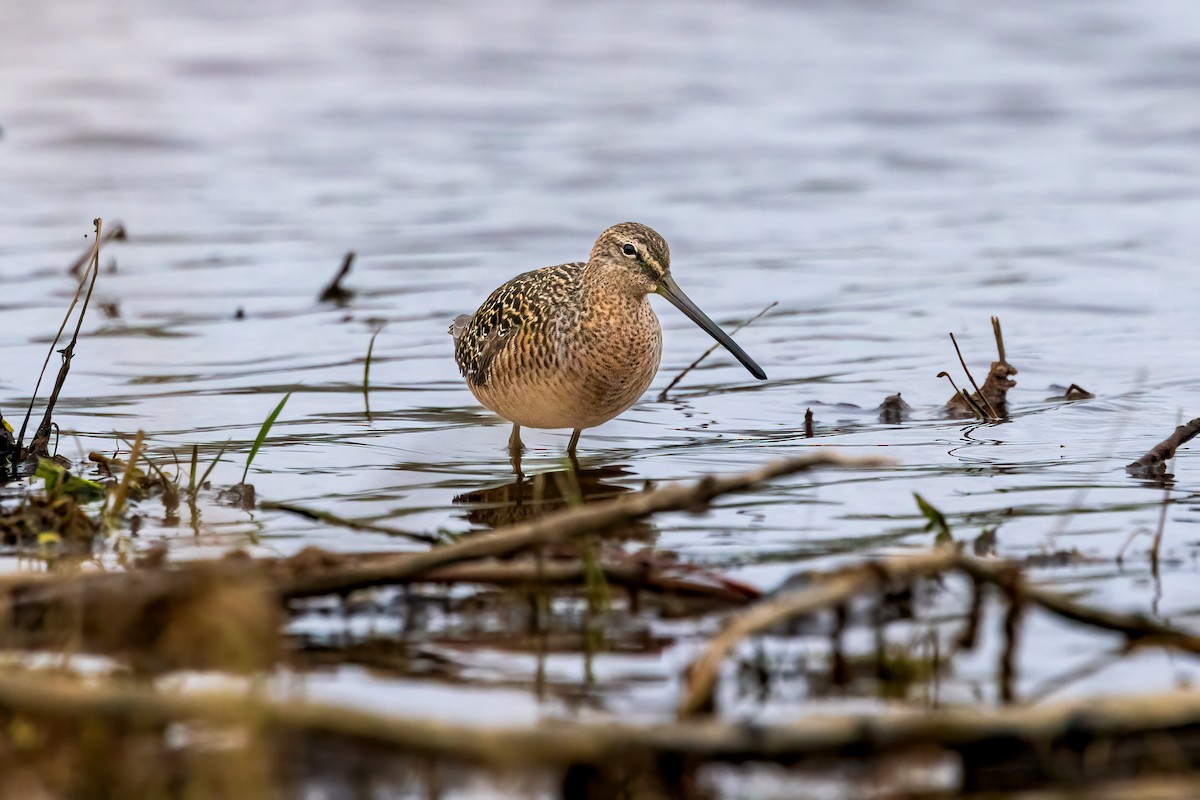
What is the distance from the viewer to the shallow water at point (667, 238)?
16.5 ft

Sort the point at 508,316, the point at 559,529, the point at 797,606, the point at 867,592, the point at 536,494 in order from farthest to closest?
the point at 508,316, the point at 536,494, the point at 559,529, the point at 867,592, the point at 797,606

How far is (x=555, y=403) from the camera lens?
19.4 ft

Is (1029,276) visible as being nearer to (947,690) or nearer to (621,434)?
(621,434)

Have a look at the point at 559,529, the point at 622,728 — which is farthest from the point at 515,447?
the point at 622,728

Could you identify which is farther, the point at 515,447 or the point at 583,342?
the point at 515,447

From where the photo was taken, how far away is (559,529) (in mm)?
3047

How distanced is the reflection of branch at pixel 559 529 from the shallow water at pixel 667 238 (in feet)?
0.84

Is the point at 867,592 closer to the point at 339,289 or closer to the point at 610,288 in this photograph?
the point at 610,288

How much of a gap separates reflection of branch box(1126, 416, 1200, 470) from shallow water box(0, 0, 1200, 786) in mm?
86

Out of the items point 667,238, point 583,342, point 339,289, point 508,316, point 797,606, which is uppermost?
point 667,238

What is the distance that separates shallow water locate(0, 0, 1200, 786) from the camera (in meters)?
5.03

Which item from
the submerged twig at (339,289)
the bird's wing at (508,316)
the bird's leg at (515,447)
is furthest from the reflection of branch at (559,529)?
the submerged twig at (339,289)

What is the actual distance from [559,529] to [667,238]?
711 centimetres

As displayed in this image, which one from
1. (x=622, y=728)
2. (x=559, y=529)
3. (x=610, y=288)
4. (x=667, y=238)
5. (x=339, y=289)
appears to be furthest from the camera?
(x=667, y=238)
